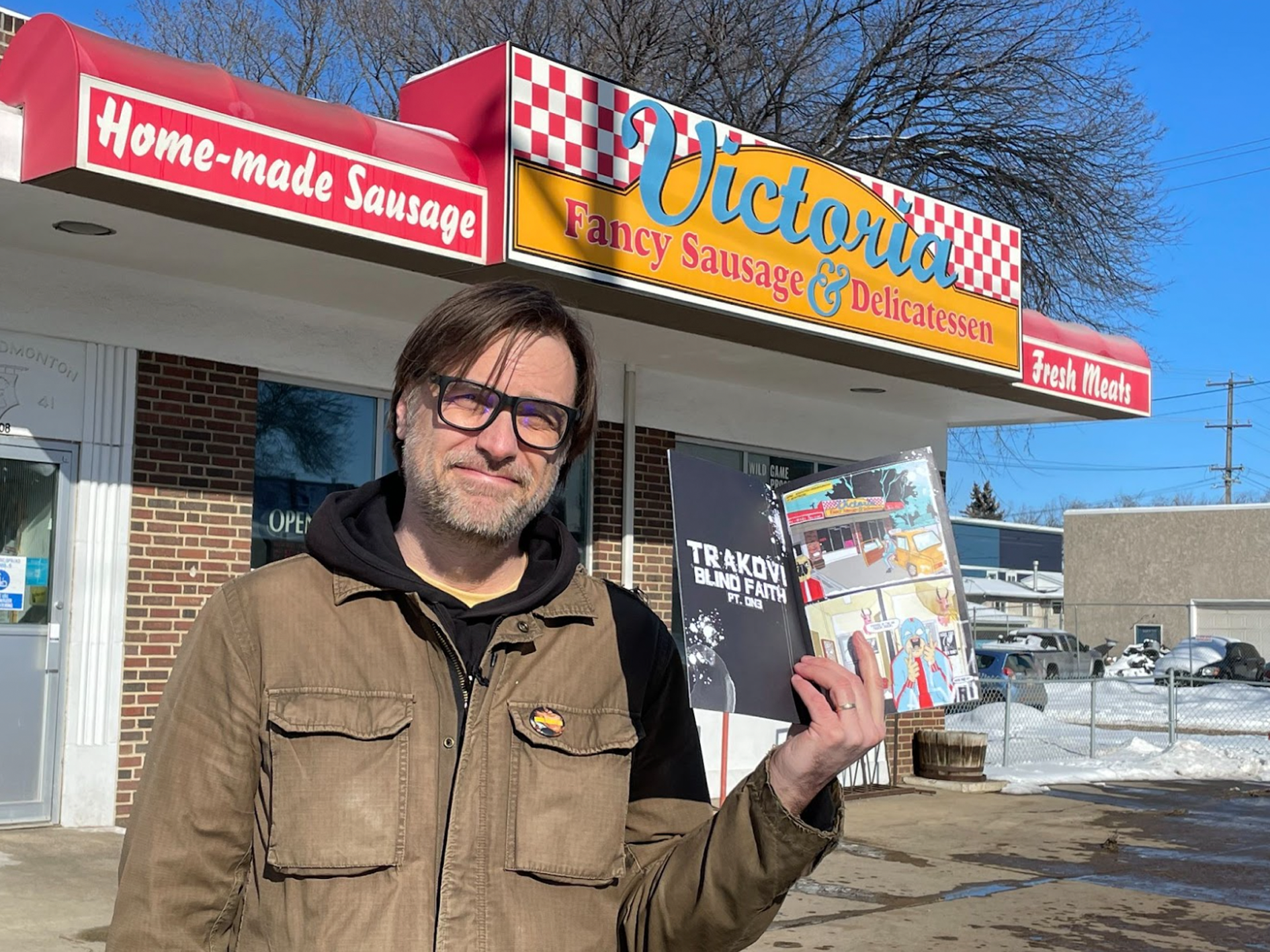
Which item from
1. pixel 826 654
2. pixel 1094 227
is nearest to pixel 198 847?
pixel 826 654

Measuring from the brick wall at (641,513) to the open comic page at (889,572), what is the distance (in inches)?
367

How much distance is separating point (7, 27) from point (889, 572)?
7.97 metres

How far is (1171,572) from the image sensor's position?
4650 centimetres

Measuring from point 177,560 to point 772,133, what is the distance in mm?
15529

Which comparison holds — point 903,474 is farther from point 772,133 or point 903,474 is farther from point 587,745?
point 772,133

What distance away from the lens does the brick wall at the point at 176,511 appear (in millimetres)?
9203

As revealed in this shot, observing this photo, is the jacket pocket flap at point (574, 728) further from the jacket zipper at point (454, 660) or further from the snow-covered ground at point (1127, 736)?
the snow-covered ground at point (1127, 736)

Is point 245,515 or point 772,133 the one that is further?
point 772,133

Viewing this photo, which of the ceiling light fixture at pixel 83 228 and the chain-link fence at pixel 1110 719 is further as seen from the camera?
the chain-link fence at pixel 1110 719

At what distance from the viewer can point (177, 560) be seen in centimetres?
941

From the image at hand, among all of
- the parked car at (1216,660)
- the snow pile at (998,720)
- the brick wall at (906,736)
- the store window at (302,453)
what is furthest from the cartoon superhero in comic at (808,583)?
the parked car at (1216,660)

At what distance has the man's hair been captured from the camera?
2.36m

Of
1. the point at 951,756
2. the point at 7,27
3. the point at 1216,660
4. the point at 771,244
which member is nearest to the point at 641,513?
the point at 771,244

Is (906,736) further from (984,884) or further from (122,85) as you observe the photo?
(122,85)
